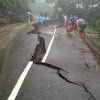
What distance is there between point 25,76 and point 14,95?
3.62 feet

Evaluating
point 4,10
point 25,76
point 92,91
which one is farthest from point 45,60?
point 4,10

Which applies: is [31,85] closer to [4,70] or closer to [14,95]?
[14,95]

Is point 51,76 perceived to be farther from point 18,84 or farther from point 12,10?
point 12,10

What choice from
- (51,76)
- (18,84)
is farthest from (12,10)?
(18,84)

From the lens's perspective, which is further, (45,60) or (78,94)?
(45,60)

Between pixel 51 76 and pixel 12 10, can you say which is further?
pixel 12 10

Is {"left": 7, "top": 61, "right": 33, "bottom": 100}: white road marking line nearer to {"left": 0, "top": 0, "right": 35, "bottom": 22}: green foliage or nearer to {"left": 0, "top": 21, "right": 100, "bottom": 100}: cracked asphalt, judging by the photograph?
{"left": 0, "top": 21, "right": 100, "bottom": 100}: cracked asphalt

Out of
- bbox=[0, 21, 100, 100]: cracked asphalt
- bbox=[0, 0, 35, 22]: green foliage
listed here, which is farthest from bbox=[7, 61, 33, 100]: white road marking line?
bbox=[0, 0, 35, 22]: green foliage

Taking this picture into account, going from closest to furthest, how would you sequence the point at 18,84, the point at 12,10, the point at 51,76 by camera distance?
the point at 18,84 < the point at 51,76 < the point at 12,10

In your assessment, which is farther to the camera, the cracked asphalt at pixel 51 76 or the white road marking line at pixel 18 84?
the cracked asphalt at pixel 51 76

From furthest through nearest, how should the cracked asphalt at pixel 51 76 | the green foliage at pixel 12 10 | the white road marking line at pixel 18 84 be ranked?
the green foliage at pixel 12 10
the cracked asphalt at pixel 51 76
the white road marking line at pixel 18 84

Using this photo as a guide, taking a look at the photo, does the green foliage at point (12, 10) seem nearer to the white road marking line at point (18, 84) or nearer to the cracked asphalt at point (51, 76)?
the cracked asphalt at point (51, 76)

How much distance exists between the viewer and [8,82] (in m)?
4.55

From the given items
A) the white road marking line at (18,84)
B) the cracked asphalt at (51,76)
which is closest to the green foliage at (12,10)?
the cracked asphalt at (51,76)
